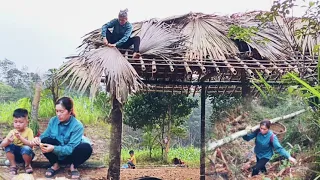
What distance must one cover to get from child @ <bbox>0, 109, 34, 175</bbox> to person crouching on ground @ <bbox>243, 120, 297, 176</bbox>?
2816 millimetres

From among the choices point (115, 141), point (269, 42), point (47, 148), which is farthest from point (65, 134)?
point (269, 42)

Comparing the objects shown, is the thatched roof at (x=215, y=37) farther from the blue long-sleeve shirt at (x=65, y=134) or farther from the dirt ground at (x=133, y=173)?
the dirt ground at (x=133, y=173)

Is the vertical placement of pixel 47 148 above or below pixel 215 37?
below

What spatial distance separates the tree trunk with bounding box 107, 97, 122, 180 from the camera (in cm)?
575

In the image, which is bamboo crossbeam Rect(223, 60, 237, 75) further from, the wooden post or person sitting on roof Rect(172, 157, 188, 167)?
person sitting on roof Rect(172, 157, 188, 167)

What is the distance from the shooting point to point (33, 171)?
5.45 metres

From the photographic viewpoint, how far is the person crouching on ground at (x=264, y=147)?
5727 mm

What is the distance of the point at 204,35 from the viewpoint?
6.23m

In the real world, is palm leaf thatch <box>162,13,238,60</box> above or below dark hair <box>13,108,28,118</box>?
above

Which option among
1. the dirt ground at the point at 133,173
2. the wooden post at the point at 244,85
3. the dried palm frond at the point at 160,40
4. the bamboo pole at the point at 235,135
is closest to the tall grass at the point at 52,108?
the dirt ground at the point at 133,173

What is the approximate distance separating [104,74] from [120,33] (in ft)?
2.88

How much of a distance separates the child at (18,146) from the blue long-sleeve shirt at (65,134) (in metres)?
0.20

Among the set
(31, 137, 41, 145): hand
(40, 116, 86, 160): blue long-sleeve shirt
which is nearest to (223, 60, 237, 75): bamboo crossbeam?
(40, 116, 86, 160): blue long-sleeve shirt

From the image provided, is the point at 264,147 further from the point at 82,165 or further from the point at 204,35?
the point at 82,165
